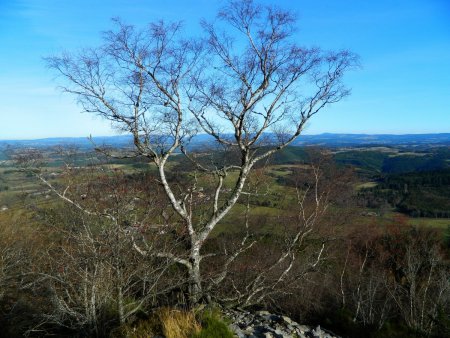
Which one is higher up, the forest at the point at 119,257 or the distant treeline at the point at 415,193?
the forest at the point at 119,257

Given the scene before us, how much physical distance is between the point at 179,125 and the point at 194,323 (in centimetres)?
541

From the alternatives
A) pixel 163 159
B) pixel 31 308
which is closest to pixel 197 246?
pixel 163 159

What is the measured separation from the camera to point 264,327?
841 cm

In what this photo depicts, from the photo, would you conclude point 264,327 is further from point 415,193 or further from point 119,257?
point 415,193

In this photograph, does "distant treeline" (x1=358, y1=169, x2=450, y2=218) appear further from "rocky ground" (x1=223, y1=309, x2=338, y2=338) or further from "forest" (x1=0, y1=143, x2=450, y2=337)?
"rocky ground" (x1=223, y1=309, x2=338, y2=338)

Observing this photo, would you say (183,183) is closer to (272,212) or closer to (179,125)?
(179,125)

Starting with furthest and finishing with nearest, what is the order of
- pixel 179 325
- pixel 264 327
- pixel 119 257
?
pixel 264 327
pixel 119 257
pixel 179 325

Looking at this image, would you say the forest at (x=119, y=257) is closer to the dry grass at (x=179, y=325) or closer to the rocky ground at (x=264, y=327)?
the dry grass at (x=179, y=325)

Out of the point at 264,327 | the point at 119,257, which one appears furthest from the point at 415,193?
the point at 119,257

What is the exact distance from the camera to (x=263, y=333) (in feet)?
25.9

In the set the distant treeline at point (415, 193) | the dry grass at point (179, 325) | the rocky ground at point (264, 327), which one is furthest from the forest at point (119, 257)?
the distant treeline at point (415, 193)

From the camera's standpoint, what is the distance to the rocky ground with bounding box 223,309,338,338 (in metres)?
7.83

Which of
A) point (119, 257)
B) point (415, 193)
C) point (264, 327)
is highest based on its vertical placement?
point (119, 257)

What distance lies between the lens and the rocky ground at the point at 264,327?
25.7 ft
